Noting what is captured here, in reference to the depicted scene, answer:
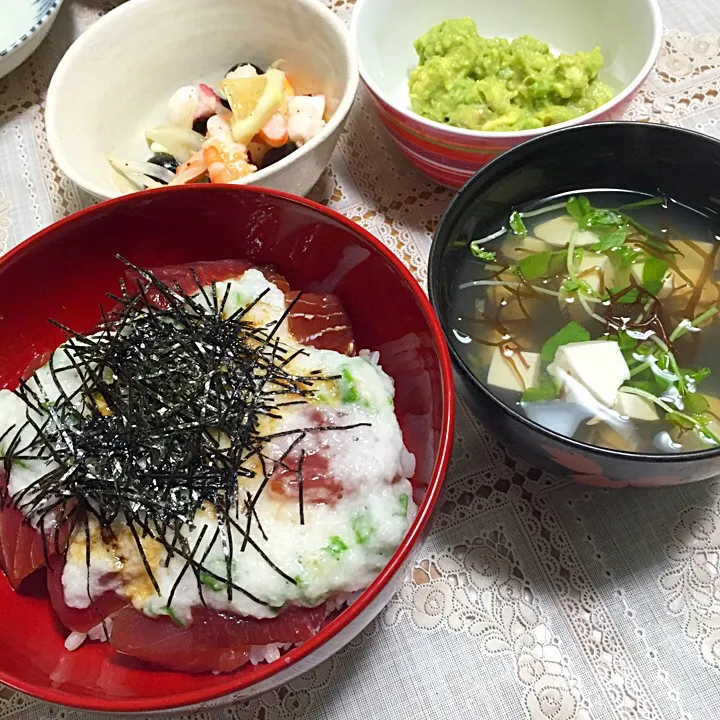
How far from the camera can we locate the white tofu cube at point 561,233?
1402 mm

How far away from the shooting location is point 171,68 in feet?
5.61

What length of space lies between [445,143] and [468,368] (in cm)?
56

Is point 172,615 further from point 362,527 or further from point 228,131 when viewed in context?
point 228,131

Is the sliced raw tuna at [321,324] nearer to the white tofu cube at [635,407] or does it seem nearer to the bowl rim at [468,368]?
the bowl rim at [468,368]

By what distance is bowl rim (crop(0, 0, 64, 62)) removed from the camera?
1.68m

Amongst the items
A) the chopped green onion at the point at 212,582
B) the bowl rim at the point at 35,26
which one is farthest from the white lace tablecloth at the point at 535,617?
the bowl rim at the point at 35,26

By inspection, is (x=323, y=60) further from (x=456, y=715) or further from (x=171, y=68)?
(x=456, y=715)

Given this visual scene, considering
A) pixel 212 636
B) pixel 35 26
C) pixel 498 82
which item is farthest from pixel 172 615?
pixel 35 26

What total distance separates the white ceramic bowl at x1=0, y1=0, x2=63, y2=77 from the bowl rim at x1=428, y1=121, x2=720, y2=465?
1149 millimetres

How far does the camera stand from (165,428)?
99 centimetres

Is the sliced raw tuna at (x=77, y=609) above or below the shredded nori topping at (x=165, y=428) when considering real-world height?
below

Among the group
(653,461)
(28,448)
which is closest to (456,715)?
(653,461)

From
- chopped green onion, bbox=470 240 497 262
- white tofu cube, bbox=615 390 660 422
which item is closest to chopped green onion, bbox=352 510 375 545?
white tofu cube, bbox=615 390 660 422

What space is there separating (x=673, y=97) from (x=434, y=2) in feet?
1.92
